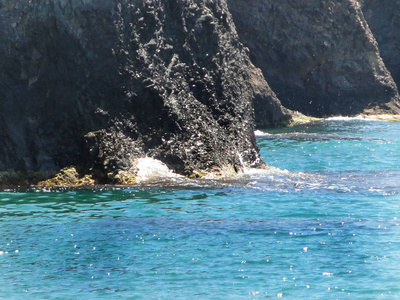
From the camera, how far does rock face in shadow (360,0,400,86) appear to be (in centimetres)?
5741

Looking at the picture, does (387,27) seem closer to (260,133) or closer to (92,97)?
(260,133)

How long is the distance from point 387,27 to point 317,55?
13.4m

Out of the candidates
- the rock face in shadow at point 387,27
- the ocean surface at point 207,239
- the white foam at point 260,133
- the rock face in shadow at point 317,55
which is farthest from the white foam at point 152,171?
the rock face in shadow at point 387,27

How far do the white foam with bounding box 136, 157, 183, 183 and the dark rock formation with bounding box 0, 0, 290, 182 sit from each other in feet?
0.61

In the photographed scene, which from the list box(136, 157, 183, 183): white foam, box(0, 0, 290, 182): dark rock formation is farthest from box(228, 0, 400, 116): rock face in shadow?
box(136, 157, 183, 183): white foam

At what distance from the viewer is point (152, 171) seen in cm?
1816

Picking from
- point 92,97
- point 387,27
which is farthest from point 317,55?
point 92,97

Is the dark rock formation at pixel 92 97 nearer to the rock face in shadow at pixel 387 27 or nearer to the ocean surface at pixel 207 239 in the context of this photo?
the ocean surface at pixel 207 239

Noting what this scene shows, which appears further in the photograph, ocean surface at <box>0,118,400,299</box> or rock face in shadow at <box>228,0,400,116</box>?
rock face in shadow at <box>228,0,400,116</box>

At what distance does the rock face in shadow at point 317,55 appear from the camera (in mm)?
47438

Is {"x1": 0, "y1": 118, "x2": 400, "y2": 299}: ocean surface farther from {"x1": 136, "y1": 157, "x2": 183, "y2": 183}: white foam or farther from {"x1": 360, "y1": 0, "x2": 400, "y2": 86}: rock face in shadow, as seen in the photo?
{"x1": 360, "y1": 0, "x2": 400, "y2": 86}: rock face in shadow

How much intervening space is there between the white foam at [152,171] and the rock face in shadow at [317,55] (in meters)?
30.2

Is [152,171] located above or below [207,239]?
above

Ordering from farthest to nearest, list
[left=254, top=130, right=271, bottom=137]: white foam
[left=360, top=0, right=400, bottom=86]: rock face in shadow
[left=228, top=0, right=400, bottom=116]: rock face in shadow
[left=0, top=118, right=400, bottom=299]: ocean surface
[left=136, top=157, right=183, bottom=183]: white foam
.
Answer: [left=360, top=0, right=400, bottom=86]: rock face in shadow, [left=228, top=0, right=400, bottom=116]: rock face in shadow, [left=254, top=130, right=271, bottom=137]: white foam, [left=136, top=157, right=183, bottom=183]: white foam, [left=0, top=118, right=400, bottom=299]: ocean surface
